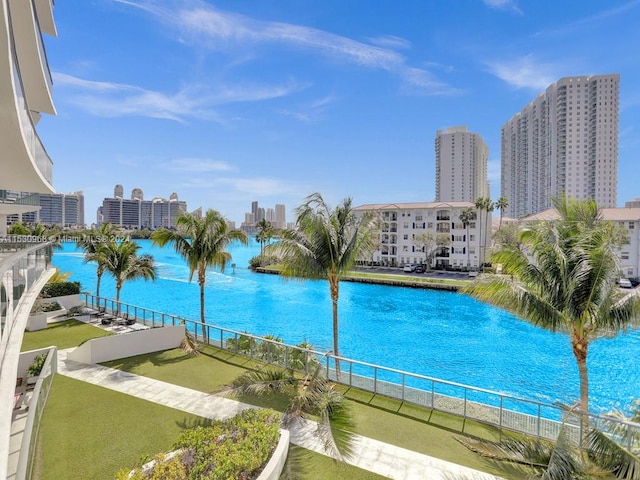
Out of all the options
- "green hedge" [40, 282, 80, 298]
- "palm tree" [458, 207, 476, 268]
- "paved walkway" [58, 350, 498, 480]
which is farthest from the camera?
"palm tree" [458, 207, 476, 268]

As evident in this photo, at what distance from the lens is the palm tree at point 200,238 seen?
17891 mm

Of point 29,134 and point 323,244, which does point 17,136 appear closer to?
point 29,134

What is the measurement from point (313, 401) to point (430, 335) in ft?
68.6

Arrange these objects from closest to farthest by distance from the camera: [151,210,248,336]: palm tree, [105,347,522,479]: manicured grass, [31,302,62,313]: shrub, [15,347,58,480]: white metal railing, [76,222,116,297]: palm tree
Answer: [15,347,58,480]: white metal railing
[105,347,522,479]: manicured grass
[151,210,248,336]: palm tree
[31,302,62,313]: shrub
[76,222,116,297]: palm tree

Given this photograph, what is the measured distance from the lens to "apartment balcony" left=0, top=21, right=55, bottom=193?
17.1 ft

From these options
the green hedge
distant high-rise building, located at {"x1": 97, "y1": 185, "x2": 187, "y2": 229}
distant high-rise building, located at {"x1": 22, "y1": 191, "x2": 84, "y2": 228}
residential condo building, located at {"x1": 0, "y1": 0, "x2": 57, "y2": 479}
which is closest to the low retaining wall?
residential condo building, located at {"x1": 0, "y1": 0, "x2": 57, "y2": 479}

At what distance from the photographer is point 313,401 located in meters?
9.10

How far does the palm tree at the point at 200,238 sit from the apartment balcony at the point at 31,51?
7268mm

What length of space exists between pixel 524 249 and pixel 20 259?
12484mm

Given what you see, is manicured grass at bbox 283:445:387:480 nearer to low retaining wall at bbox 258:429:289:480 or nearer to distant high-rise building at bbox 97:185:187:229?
low retaining wall at bbox 258:429:289:480

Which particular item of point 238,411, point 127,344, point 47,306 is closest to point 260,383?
point 238,411

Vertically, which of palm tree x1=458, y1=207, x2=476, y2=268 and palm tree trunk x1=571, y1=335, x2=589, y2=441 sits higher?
palm tree x1=458, y1=207, x2=476, y2=268

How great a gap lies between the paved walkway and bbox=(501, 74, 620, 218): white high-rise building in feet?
314

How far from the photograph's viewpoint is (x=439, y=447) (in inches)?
316
